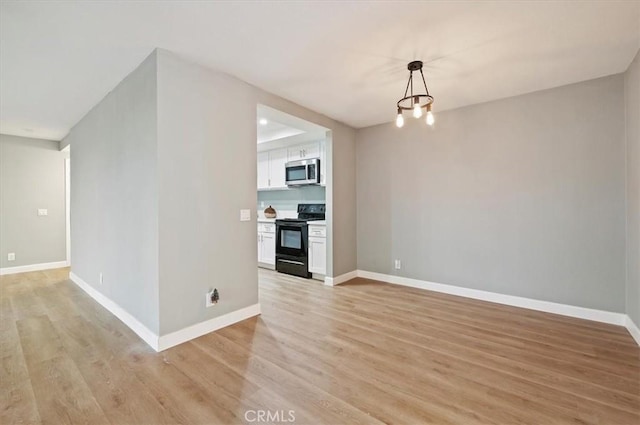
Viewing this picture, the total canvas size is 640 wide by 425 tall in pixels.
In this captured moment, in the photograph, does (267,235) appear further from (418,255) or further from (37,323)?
(37,323)

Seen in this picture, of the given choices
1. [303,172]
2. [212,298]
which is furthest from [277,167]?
[212,298]

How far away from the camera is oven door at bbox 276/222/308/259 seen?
4820 mm

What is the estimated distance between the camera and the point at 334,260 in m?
4.46

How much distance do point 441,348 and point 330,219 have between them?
2.39m

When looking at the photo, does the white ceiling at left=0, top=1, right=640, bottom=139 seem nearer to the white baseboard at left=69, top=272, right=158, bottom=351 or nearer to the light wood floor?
the white baseboard at left=69, top=272, right=158, bottom=351

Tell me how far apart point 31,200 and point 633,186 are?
8.62m

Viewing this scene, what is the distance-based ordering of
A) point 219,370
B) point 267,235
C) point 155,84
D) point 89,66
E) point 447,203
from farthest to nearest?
point 267,235 → point 447,203 → point 89,66 → point 155,84 → point 219,370

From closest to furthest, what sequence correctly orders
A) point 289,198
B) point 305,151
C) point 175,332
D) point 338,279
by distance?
point 175,332 < point 338,279 < point 305,151 < point 289,198

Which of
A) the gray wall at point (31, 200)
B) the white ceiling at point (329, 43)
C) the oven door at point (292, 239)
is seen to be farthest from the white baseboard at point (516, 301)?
the gray wall at point (31, 200)

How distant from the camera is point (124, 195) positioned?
296cm

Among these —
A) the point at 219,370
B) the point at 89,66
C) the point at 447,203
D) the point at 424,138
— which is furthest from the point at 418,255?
the point at 89,66

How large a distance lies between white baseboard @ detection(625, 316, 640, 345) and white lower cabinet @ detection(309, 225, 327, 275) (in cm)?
333

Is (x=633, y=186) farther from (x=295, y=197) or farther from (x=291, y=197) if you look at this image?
(x=291, y=197)

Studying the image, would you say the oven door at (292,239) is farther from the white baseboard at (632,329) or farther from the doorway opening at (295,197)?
the white baseboard at (632,329)
